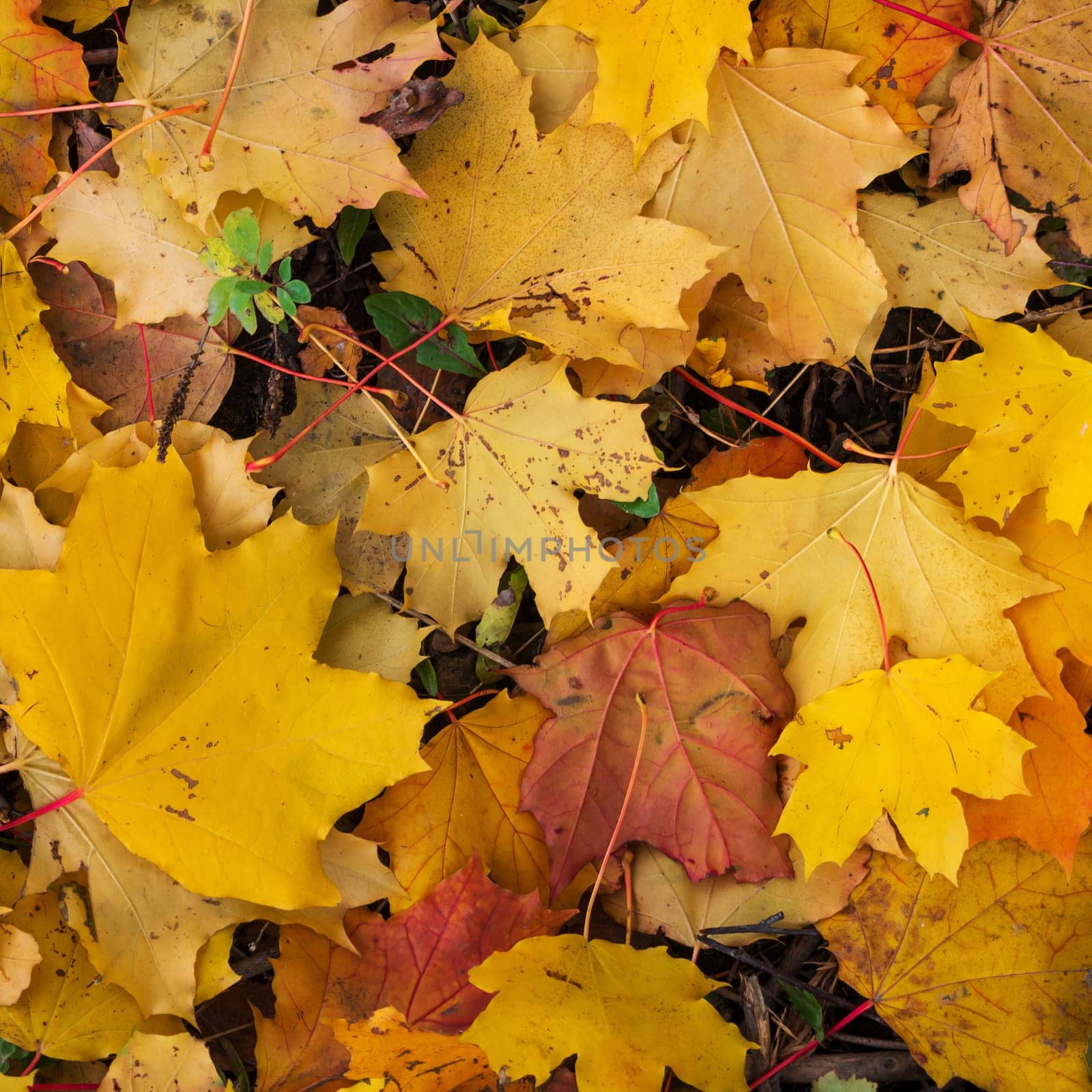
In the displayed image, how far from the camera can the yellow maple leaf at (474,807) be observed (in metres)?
1.39

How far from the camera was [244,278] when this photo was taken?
1328mm

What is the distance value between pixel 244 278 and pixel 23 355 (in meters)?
0.38

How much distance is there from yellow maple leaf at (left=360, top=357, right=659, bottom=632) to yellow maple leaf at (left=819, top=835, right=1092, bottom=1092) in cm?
77

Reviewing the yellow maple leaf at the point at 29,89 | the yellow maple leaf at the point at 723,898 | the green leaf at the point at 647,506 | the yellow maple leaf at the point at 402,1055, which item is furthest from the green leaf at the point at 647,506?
the yellow maple leaf at the point at 29,89

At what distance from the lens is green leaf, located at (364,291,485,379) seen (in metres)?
1.37

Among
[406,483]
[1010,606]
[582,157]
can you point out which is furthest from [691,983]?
[582,157]

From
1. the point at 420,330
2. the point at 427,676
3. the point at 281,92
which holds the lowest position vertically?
the point at 427,676

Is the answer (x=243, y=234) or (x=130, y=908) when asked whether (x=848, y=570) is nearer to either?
(x=243, y=234)

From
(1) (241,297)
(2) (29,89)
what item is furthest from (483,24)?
(2) (29,89)

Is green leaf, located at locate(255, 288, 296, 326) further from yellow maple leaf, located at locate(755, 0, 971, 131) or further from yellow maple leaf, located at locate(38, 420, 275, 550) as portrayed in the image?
yellow maple leaf, located at locate(755, 0, 971, 131)

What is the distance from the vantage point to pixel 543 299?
4.30 ft

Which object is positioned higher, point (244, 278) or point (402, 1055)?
point (244, 278)

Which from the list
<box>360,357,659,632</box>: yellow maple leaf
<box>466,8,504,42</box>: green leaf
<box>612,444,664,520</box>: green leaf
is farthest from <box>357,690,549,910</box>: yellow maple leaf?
<box>466,8,504,42</box>: green leaf

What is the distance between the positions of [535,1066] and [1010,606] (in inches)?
38.2
